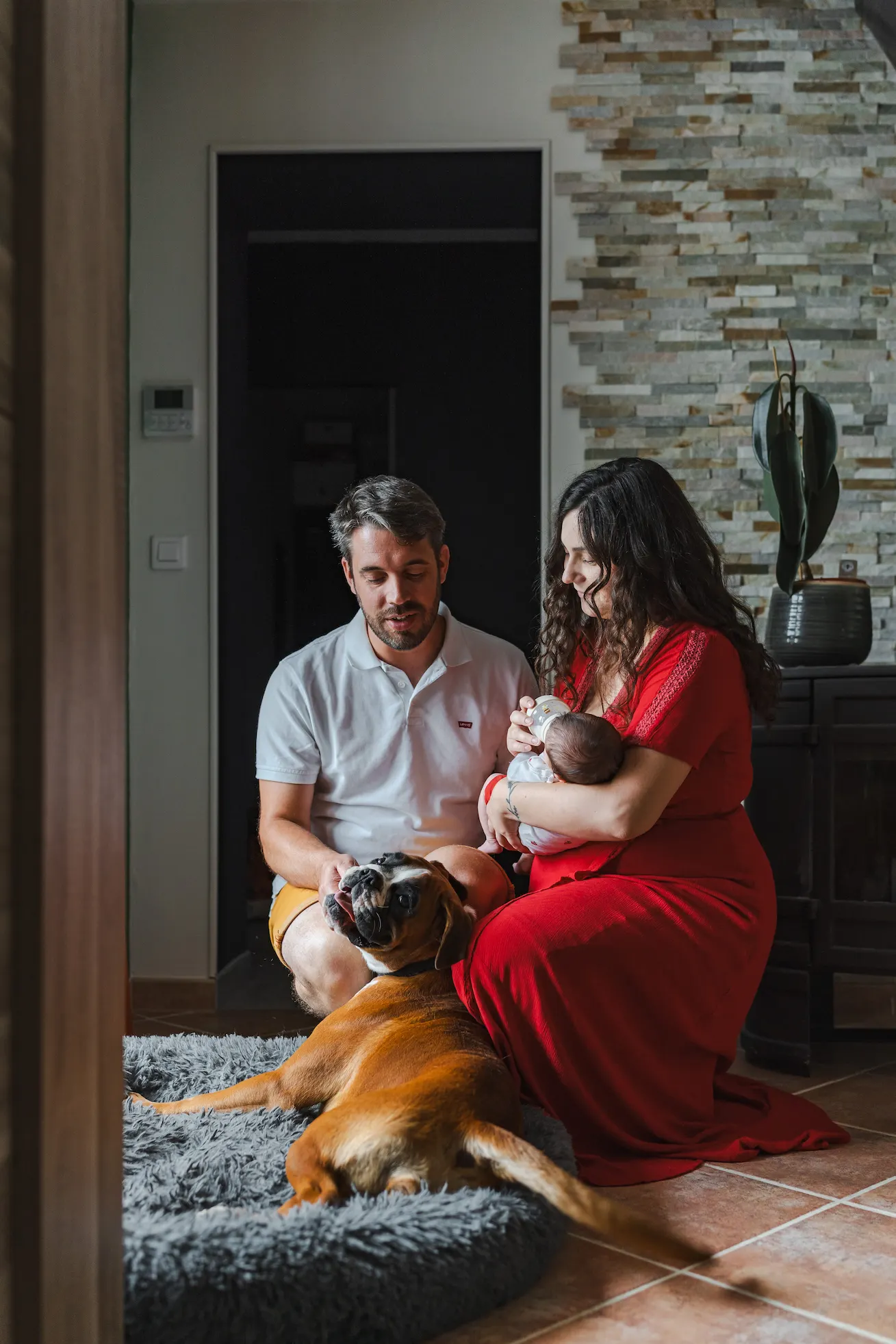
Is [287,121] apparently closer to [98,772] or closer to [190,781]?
[190,781]

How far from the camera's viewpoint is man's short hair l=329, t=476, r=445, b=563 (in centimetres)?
220

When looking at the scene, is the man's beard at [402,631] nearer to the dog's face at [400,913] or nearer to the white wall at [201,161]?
the dog's face at [400,913]

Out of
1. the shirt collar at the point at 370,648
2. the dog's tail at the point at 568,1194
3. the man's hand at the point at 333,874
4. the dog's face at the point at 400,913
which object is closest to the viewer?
the dog's tail at the point at 568,1194

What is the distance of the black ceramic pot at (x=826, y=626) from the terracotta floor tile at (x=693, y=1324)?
1.47 metres

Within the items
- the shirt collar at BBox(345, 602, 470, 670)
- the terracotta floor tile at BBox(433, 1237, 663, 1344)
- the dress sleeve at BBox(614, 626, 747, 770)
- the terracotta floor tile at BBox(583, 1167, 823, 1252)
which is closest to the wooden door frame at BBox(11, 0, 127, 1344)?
the terracotta floor tile at BBox(433, 1237, 663, 1344)

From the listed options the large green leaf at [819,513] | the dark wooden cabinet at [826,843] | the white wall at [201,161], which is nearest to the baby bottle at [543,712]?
the dark wooden cabinet at [826,843]

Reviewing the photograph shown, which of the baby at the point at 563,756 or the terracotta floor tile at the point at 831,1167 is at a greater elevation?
the baby at the point at 563,756

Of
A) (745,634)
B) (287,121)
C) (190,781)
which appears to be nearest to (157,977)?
(190,781)

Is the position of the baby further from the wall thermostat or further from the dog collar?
the wall thermostat

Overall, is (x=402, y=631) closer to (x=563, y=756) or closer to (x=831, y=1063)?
(x=563, y=756)

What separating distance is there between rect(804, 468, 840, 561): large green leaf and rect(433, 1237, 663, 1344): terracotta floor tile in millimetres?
1588

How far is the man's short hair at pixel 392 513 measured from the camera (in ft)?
7.20

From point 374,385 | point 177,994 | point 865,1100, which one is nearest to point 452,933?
point 865,1100

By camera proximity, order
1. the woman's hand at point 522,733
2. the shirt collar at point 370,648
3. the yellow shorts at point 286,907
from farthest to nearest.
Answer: the shirt collar at point 370,648 < the yellow shorts at point 286,907 < the woman's hand at point 522,733
